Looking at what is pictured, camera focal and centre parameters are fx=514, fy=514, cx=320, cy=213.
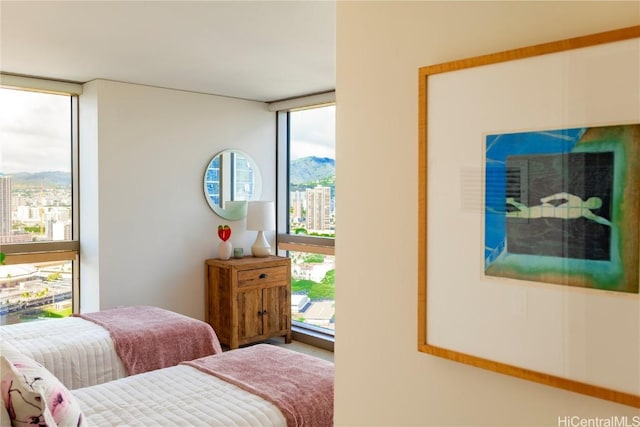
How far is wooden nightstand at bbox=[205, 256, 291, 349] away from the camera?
4.73 m

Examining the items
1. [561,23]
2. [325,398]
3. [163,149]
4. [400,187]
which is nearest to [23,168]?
[163,149]

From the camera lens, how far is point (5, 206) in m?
4.32

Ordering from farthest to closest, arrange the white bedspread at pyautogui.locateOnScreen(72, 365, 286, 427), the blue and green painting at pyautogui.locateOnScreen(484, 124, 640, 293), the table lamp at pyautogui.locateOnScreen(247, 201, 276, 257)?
1. the table lamp at pyautogui.locateOnScreen(247, 201, 276, 257)
2. the white bedspread at pyautogui.locateOnScreen(72, 365, 286, 427)
3. the blue and green painting at pyautogui.locateOnScreen(484, 124, 640, 293)

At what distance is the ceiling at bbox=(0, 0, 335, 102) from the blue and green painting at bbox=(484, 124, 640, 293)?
204cm

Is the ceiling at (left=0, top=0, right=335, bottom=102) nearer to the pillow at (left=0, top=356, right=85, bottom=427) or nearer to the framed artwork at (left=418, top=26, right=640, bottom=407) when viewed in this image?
the pillow at (left=0, top=356, right=85, bottom=427)

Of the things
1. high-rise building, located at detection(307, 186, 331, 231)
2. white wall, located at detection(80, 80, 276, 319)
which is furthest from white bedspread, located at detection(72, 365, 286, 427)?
high-rise building, located at detection(307, 186, 331, 231)

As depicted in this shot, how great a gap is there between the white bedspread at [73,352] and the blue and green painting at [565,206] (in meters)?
2.80

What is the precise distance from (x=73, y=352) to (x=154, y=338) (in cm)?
49

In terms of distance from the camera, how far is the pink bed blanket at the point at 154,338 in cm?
318

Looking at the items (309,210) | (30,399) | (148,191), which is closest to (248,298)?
(309,210)

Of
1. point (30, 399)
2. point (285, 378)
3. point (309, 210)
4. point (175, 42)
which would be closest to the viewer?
point (30, 399)

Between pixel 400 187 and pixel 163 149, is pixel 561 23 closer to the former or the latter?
pixel 400 187

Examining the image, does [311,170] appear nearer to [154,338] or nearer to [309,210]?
[309,210]

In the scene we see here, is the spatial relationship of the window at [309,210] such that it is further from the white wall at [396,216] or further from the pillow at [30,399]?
the white wall at [396,216]
